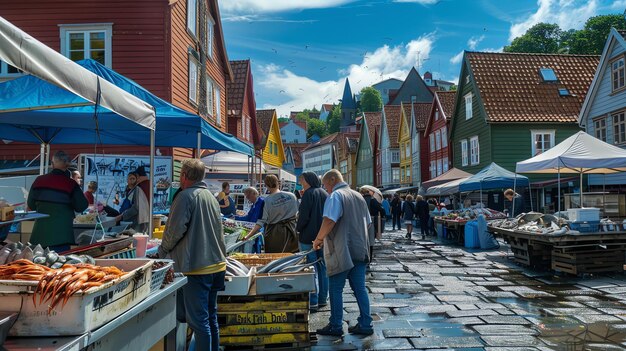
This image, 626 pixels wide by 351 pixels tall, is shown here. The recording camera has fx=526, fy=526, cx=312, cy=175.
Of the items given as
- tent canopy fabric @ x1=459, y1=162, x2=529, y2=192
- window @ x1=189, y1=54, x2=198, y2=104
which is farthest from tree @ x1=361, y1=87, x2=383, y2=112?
window @ x1=189, y1=54, x2=198, y2=104

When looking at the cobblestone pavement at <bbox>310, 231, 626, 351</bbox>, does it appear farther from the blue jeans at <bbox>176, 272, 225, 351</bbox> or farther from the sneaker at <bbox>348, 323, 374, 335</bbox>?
the blue jeans at <bbox>176, 272, 225, 351</bbox>

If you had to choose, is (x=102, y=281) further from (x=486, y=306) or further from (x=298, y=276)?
(x=486, y=306)

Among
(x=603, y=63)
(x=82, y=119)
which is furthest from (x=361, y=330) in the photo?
(x=603, y=63)

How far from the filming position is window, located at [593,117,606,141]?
23.0 metres

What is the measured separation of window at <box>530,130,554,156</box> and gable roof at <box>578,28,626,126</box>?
10.1 feet

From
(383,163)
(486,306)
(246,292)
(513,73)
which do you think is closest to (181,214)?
(246,292)

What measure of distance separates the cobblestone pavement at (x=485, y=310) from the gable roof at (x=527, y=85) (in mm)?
17699

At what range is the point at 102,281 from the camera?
2.99m

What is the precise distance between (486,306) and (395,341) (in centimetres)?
243

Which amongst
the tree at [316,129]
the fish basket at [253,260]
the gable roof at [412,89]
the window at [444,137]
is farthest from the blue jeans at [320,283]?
the tree at [316,129]

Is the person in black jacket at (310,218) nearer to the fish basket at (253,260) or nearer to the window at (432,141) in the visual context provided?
the fish basket at (253,260)

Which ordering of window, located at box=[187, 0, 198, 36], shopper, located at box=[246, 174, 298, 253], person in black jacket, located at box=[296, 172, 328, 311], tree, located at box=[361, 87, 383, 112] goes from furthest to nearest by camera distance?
tree, located at box=[361, 87, 383, 112] → window, located at box=[187, 0, 198, 36] → shopper, located at box=[246, 174, 298, 253] → person in black jacket, located at box=[296, 172, 328, 311]

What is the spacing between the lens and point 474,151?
3147cm

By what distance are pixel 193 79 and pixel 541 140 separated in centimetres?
1894
